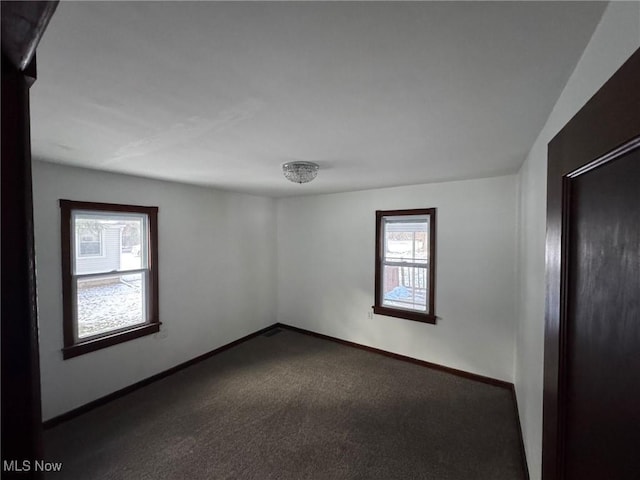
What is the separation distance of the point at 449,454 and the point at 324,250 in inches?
112

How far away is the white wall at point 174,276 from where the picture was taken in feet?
7.89

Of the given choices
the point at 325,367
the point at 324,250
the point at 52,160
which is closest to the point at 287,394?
the point at 325,367

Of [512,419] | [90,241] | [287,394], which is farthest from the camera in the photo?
[287,394]

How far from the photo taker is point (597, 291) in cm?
63

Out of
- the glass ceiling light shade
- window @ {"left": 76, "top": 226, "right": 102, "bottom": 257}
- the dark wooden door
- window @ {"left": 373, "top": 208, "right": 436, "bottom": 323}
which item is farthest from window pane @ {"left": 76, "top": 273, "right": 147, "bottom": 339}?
the dark wooden door

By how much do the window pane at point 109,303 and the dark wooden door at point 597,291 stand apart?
349 cm

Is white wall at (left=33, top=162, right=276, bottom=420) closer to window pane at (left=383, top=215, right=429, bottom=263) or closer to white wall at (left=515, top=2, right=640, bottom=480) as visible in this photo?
window pane at (left=383, top=215, right=429, bottom=263)

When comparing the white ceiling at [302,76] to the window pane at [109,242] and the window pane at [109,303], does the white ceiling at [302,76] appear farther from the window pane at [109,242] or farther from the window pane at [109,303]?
the window pane at [109,303]

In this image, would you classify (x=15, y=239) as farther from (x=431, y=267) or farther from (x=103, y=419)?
(x=431, y=267)

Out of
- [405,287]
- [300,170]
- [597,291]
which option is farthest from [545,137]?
[405,287]

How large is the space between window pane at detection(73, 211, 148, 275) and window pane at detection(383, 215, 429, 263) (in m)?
3.03

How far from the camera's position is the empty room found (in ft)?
1.94

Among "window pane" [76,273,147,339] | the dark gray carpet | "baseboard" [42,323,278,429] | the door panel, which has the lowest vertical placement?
the dark gray carpet

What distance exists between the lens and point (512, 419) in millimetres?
2480
